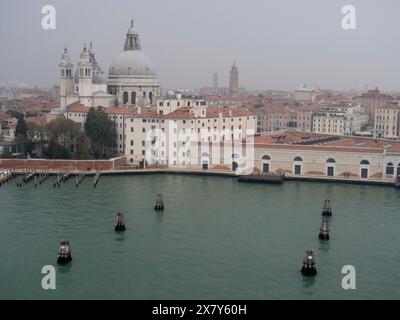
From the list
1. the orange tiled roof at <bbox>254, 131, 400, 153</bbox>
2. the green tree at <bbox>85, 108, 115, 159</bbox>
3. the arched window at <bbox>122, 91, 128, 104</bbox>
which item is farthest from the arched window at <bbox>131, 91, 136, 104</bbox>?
the orange tiled roof at <bbox>254, 131, 400, 153</bbox>

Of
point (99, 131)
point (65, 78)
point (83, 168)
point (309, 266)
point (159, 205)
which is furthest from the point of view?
point (65, 78)

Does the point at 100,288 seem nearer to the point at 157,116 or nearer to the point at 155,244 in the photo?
the point at 155,244

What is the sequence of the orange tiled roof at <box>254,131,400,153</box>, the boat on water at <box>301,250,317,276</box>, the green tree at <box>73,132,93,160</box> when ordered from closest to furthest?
the boat on water at <box>301,250,317,276</box> < the orange tiled roof at <box>254,131,400,153</box> < the green tree at <box>73,132,93,160</box>

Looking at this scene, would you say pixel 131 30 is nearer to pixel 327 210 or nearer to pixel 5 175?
pixel 5 175

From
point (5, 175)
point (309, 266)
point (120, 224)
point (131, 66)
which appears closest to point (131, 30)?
point (131, 66)

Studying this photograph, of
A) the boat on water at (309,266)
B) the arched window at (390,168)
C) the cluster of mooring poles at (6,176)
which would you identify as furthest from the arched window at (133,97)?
Answer: the boat on water at (309,266)

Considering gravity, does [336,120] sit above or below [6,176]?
above

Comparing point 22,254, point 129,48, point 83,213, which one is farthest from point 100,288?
point 129,48

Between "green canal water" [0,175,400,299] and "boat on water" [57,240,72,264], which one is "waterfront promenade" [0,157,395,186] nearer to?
"green canal water" [0,175,400,299]

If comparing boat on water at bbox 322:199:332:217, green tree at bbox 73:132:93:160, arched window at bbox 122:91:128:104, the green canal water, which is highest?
arched window at bbox 122:91:128:104
